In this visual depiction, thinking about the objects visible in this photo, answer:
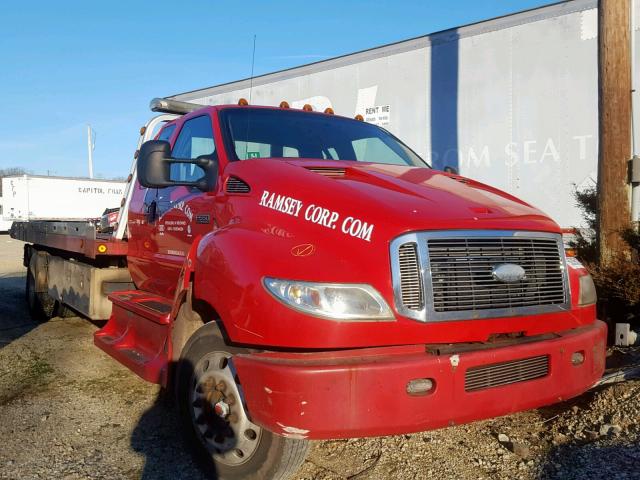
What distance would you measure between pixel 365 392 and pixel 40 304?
6412 millimetres

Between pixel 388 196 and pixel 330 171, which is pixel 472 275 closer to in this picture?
pixel 388 196

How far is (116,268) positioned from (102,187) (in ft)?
75.1

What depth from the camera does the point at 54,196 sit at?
2559cm

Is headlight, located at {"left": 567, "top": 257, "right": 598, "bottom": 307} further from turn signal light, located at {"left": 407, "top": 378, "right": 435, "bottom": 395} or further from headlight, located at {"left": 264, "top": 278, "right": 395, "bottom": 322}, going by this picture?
headlight, located at {"left": 264, "top": 278, "right": 395, "bottom": 322}

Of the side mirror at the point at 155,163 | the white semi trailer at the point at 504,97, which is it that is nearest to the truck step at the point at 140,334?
the side mirror at the point at 155,163

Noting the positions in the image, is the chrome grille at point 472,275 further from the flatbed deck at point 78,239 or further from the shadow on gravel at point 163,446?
the flatbed deck at point 78,239

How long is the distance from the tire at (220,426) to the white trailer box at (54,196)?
23267 millimetres

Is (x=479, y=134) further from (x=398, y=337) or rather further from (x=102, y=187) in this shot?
(x=102, y=187)

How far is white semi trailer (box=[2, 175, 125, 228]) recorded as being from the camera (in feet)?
83.7

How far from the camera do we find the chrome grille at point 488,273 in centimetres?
278

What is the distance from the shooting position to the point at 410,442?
3.67 metres

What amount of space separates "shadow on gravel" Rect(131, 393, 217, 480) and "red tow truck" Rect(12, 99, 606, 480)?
0.84 feet

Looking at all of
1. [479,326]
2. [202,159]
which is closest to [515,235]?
[479,326]

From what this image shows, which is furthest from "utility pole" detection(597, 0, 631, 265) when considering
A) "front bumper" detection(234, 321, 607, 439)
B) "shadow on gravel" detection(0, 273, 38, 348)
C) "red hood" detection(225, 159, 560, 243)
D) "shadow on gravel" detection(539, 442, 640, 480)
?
"shadow on gravel" detection(0, 273, 38, 348)
